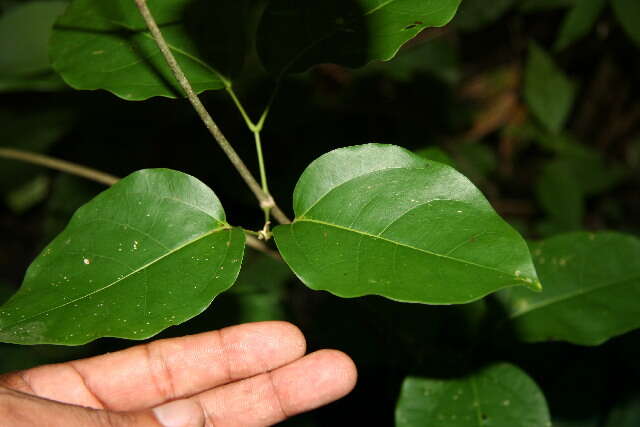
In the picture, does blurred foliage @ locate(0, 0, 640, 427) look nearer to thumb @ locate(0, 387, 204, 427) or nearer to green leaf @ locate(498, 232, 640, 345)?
green leaf @ locate(498, 232, 640, 345)

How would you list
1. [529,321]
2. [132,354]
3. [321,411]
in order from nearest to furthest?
[132,354], [529,321], [321,411]

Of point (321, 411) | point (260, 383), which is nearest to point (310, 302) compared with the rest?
point (321, 411)

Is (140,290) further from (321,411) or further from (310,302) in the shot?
(310,302)

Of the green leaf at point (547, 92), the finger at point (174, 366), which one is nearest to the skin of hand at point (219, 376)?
the finger at point (174, 366)

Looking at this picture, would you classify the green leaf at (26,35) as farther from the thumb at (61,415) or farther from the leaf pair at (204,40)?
the thumb at (61,415)

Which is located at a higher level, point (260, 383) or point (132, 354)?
point (132, 354)

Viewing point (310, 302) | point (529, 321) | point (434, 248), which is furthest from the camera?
point (310, 302)

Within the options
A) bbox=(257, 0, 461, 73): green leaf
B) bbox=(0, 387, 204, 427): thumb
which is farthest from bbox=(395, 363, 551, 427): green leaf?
bbox=(257, 0, 461, 73): green leaf
